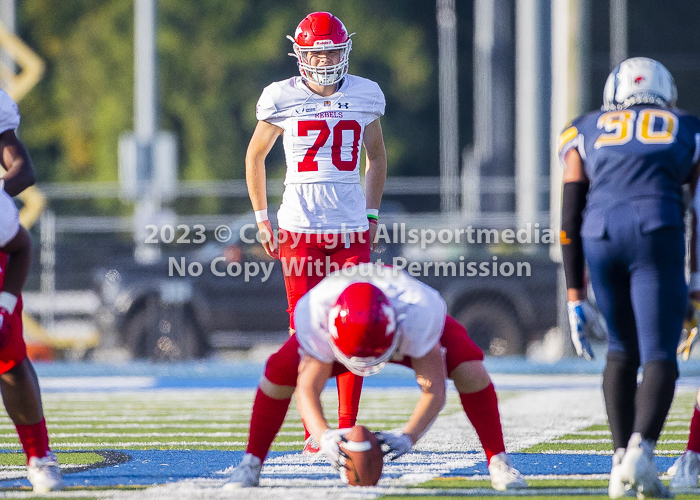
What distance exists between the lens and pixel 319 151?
220 inches

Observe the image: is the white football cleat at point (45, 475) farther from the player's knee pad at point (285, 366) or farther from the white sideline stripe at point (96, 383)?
the white sideline stripe at point (96, 383)

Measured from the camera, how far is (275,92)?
5.61m

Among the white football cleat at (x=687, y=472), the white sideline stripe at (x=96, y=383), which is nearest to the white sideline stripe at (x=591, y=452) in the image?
the white football cleat at (x=687, y=472)

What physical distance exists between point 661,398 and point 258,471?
57.8 inches

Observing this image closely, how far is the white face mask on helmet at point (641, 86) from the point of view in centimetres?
439

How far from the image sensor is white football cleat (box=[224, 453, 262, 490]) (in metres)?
4.29

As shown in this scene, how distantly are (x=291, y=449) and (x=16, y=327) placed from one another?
1.71 meters

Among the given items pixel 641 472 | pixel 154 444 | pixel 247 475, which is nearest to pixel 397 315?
pixel 247 475

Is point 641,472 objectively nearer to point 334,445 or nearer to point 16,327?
point 334,445

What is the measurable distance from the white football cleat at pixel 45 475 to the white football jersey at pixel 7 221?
0.84m

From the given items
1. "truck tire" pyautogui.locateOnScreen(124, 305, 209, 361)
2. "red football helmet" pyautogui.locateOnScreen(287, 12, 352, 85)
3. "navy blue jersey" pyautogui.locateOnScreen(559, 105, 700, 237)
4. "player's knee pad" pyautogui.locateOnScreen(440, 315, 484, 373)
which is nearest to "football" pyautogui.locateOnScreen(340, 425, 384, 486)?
"player's knee pad" pyautogui.locateOnScreen(440, 315, 484, 373)

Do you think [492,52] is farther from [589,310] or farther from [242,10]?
[589,310]

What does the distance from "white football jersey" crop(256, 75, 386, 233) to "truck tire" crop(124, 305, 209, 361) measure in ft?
23.1

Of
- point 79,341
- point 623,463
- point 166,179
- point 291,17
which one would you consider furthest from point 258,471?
point 291,17
